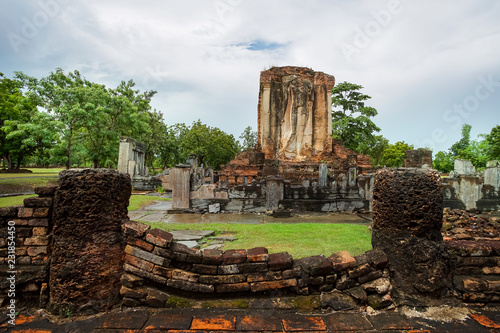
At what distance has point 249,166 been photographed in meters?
17.0

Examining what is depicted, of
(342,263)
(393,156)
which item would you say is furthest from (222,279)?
(393,156)

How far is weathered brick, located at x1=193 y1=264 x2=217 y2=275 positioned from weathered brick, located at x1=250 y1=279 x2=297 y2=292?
379 mm

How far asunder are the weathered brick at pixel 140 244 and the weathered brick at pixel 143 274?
19 cm

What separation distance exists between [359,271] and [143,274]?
81.4 inches

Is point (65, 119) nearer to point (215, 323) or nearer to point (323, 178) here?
point (323, 178)

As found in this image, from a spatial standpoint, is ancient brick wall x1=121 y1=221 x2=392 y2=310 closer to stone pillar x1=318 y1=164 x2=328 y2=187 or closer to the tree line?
stone pillar x1=318 y1=164 x2=328 y2=187

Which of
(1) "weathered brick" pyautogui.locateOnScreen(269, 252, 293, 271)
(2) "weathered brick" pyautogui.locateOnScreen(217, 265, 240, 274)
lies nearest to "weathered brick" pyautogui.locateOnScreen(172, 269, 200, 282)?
(2) "weathered brick" pyautogui.locateOnScreen(217, 265, 240, 274)

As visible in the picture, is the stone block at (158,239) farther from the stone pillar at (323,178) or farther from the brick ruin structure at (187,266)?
the stone pillar at (323,178)

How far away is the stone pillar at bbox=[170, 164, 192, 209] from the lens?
923cm

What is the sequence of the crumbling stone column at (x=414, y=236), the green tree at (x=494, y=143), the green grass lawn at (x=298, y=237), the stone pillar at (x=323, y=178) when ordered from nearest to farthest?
the crumbling stone column at (x=414, y=236) → the green grass lawn at (x=298, y=237) → the stone pillar at (x=323, y=178) → the green tree at (x=494, y=143)

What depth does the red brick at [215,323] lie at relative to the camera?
7.36 ft

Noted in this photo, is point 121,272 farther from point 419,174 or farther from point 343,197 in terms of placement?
point 343,197

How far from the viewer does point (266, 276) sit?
2.67 m

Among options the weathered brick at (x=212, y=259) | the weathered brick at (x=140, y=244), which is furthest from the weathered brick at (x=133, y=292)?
the weathered brick at (x=212, y=259)
